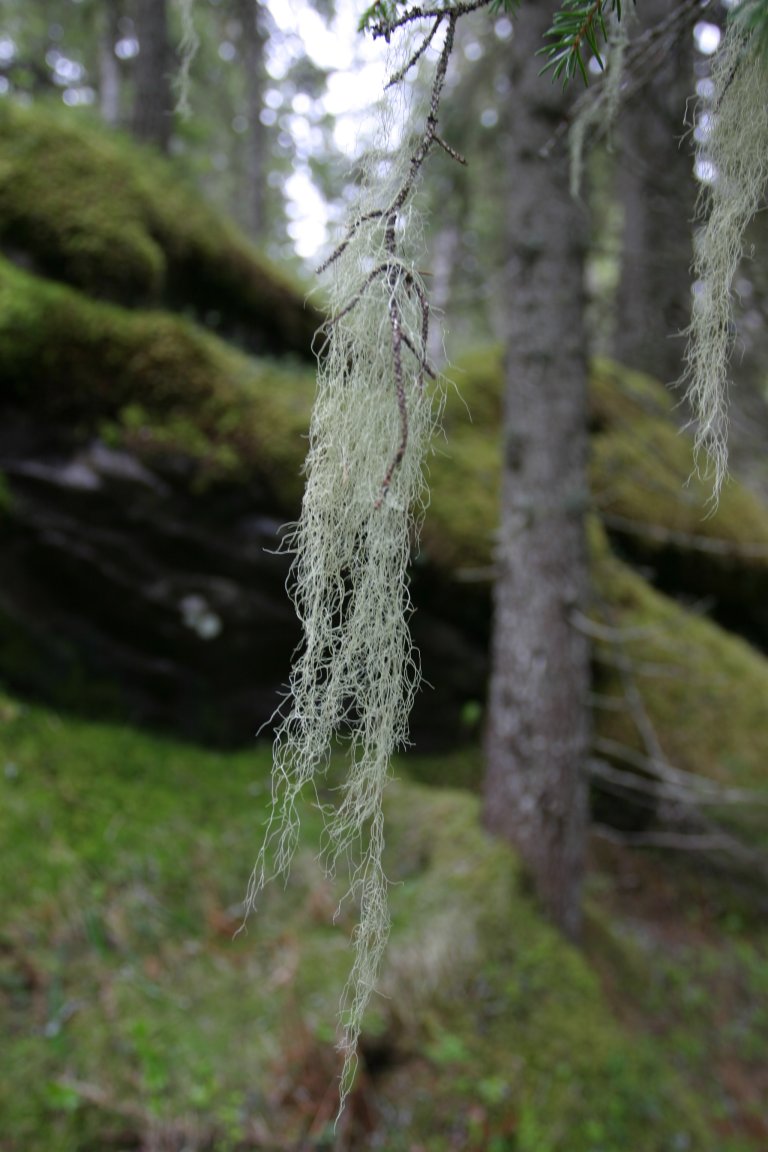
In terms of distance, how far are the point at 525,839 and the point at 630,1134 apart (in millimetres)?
1250

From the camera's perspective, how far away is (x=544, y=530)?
12.4ft

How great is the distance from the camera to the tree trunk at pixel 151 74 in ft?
18.6

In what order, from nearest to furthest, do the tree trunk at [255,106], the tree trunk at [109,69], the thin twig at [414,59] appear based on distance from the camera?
1. the thin twig at [414,59]
2. the tree trunk at [255,106]
3. the tree trunk at [109,69]

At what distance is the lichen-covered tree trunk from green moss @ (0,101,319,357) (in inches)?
91.6

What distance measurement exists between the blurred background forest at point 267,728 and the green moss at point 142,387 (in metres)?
0.02

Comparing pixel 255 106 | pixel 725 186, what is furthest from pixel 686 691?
pixel 255 106

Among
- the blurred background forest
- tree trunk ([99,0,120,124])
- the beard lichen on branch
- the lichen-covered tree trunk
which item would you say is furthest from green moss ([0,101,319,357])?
tree trunk ([99,0,120,124])

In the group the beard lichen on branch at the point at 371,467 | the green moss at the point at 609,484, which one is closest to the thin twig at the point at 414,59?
the beard lichen on branch at the point at 371,467

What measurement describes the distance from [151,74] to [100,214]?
229 cm

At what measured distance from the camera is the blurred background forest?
2992 millimetres

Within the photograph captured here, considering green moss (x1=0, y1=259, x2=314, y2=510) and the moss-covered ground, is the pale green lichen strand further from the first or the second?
green moss (x1=0, y1=259, x2=314, y2=510)

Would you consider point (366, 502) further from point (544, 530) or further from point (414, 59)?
point (544, 530)

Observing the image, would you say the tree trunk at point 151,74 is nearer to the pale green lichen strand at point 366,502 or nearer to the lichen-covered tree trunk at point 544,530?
the lichen-covered tree trunk at point 544,530

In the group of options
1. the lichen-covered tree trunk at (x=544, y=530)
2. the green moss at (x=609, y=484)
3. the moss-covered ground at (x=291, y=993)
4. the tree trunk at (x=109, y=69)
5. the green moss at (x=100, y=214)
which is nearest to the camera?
the moss-covered ground at (x=291, y=993)
